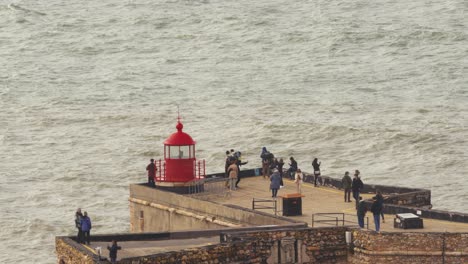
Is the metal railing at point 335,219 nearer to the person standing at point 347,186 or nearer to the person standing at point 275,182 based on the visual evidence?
the person standing at point 347,186

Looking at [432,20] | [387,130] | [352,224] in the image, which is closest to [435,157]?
[387,130]

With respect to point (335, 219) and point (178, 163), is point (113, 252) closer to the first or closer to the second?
point (335, 219)

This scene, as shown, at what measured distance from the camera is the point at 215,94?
9912 centimetres

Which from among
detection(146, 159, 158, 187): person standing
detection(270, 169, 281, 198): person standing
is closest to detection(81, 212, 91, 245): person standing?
detection(270, 169, 281, 198): person standing

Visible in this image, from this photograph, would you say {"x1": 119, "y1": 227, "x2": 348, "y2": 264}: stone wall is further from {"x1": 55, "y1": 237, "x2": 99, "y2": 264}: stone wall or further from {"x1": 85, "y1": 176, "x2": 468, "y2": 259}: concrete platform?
{"x1": 55, "y1": 237, "x2": 99, "y2": 264}: stone wall

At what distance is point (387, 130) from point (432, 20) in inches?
1666

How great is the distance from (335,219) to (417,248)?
3876 mm

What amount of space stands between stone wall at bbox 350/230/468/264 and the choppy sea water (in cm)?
2317

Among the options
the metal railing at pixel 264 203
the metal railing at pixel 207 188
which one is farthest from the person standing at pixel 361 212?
the metal railing at pixel 207 188

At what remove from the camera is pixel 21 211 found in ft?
219

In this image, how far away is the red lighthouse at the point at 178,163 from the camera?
46531mm

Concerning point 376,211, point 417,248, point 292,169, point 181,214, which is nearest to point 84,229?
point 181,214

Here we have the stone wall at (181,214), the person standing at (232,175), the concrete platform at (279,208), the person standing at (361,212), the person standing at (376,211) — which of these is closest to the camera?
the concrete platform at (279,208)

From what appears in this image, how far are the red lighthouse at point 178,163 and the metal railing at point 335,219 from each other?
7.07 m
